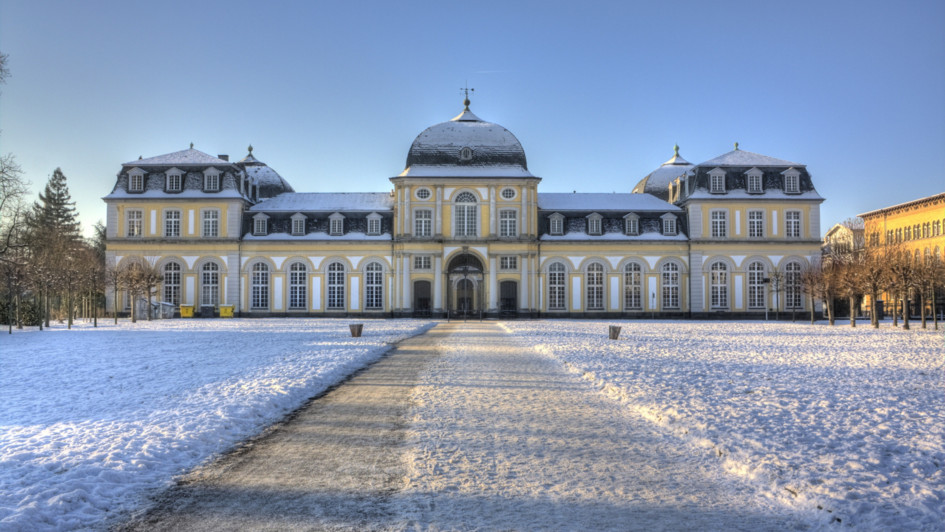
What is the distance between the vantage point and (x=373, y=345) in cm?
2064

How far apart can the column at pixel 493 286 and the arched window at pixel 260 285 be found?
16.6 m

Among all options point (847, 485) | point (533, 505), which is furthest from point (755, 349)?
point (533, 505)

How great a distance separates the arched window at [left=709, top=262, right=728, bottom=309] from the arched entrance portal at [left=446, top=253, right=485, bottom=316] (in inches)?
681

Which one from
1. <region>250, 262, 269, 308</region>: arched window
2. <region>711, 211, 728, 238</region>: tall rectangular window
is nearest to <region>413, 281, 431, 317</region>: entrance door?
<region>250, 262, 269, 308</region>: arched window

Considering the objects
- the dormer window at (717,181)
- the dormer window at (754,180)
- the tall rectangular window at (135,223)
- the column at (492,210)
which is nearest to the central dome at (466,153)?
the column at (492,210)

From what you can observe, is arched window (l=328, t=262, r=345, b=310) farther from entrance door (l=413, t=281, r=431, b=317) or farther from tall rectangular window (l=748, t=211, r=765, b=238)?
tall rectangular window (l=748, t=211, r=765, b=238)

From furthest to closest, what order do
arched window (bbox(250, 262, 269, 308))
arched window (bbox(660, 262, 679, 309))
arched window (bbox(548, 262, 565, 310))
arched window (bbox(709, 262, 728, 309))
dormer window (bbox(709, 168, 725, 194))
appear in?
arched window (bbox(660, 262, 679, 309)) < dormer window (bbox(709, 168, 725, 194)) < arched window (bbox(548, 262, 565, 310)) < arched window (bbox(709, 262, 728, 309)) < arched window (bbox(250, 262, 269, 308))

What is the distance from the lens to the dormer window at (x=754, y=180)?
2023 inches

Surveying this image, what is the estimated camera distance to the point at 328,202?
177 ft

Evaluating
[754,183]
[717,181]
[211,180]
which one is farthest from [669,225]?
[211,180]

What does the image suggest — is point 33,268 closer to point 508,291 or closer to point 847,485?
point 508,291

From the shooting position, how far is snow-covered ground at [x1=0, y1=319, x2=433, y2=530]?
5363 mm

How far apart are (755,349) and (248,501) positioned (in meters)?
17.6

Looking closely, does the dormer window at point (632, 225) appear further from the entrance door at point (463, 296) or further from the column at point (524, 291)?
the entrance door at point (463, 296)
